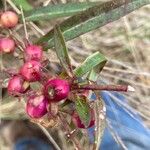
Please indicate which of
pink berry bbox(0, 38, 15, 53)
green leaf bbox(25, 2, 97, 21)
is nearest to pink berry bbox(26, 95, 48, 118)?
pink berry bbox(0, 38, 15, 53)

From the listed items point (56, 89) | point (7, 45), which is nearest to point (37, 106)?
point (56, 89)

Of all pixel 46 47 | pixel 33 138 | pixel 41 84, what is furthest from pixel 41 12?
pixel 33 138

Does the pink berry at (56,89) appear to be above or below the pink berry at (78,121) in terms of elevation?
above

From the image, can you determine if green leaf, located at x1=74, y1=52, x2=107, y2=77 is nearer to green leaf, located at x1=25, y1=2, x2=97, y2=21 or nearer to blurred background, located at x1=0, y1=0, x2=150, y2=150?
green leaf, located at x1=25, y1=2, x2=97, y2=21

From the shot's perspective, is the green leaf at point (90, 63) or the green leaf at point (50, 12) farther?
the green leaf at point (50, 12)

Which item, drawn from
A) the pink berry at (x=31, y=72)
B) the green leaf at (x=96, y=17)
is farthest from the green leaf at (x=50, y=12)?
the pink berry at (x=31, y=72)

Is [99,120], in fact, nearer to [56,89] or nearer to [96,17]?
[56,89]

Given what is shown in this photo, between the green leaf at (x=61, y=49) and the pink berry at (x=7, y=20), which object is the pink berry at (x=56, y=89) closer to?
the green leaf at (x=61, y=49)
